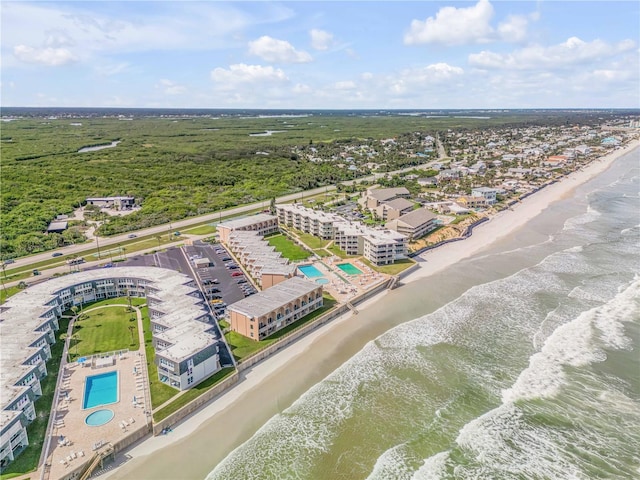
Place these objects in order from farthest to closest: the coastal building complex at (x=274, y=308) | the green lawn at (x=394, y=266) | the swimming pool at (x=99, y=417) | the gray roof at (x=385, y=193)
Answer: the gray roof at (x=385, y=193)
the green lawn at (x=394, y=266)
the coastal building complex at (x=274, y=308)
the swimming pool at (x=99, y=417)

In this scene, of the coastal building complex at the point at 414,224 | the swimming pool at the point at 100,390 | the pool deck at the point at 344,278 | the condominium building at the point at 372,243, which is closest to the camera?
the swimming pool at the point at 100,390

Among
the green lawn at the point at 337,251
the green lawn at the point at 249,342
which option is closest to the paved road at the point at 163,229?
the green lawn at the point at 337,251

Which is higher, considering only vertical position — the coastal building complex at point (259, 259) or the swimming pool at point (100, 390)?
the coastal building complex at point (259, 259)

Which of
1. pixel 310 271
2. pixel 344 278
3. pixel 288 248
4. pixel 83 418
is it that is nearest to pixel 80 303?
pixel 83 418

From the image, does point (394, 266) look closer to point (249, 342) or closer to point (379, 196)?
point (249, 342)

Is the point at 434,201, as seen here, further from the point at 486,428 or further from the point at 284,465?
the point at 284,465

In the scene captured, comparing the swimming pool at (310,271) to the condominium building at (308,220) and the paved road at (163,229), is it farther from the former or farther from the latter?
the paved road at (163,229)
